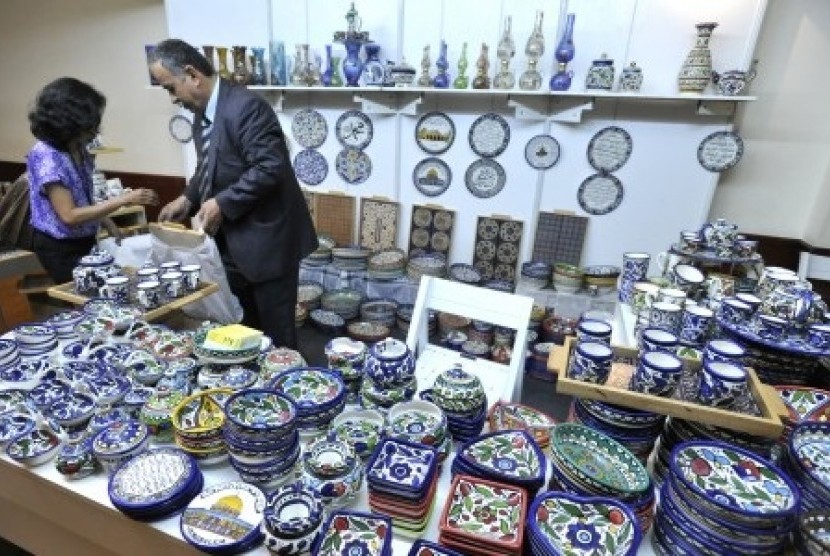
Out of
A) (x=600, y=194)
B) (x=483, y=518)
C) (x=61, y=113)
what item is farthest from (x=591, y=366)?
(x=600, y=194)

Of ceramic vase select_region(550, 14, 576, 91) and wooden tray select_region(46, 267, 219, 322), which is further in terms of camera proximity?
ceramic vase select_region(550, 14, 576, 91)

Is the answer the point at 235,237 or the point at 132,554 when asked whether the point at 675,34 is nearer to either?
the point at 235,237

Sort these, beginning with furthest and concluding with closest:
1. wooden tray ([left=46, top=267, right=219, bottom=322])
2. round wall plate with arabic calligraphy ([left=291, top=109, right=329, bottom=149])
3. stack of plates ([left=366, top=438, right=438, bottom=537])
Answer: round wall plate with arabic calligraphy ([left=291, top=109, right=329, bottom=149]) → wooden tray ([left=46, top=267, right=219, bottom=322]) → stack of plates ([left=366, top=438, right=438, bottom=537])

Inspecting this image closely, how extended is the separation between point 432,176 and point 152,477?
2.76m

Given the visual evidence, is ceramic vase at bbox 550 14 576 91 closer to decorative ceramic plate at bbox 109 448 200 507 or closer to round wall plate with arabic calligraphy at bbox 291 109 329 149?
round wall plate with arabic calligraphy at bbox 291 109 329 149

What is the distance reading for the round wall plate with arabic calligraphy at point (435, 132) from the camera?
320cm

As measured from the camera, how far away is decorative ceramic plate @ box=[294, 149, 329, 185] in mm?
3637

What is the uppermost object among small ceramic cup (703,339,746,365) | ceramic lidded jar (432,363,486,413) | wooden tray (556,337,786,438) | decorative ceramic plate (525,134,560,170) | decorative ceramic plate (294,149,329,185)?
decorative ceramic plate (525,134,560,170)

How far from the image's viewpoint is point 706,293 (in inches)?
61.3

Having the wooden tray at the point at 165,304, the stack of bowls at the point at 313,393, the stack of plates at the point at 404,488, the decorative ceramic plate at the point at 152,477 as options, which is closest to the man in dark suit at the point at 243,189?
the wooden tray at the point at 165,304

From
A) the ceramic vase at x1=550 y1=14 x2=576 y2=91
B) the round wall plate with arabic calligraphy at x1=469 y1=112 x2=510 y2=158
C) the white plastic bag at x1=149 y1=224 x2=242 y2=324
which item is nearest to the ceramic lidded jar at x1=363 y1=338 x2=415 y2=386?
the white plastic bag at x1=149 y1=224 x2=242 y2=324

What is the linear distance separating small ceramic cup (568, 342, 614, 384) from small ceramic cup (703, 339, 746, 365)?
22 cm

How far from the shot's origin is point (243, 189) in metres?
1.79

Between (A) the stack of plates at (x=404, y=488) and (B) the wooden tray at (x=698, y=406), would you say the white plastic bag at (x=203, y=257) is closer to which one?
(A) the stack of plates at (x=404, y=488)
